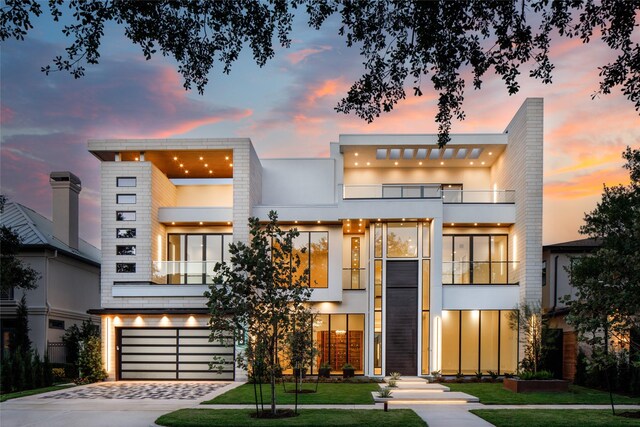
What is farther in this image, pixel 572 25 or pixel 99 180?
pixel 99 180

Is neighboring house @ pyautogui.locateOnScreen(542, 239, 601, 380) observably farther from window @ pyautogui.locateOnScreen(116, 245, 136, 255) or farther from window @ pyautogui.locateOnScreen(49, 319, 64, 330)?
window @ pyautogui.locateOnScreen(49, 319, 64, 330)

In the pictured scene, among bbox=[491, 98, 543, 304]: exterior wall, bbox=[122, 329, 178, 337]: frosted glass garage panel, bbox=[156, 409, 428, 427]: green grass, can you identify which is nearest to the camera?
bbox=[156, 409, 428, 427]: green grass

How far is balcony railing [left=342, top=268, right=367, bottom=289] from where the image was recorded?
2802 centimetres

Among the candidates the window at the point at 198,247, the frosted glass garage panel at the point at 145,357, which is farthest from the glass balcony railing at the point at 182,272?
the frosted glass garage panel at the point at 145,357

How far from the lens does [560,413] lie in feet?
51.5

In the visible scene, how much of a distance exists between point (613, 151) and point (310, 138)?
1584cm

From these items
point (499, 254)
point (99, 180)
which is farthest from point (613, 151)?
point (99, 180)

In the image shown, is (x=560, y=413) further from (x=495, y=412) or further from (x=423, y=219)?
(x=423, y=219)

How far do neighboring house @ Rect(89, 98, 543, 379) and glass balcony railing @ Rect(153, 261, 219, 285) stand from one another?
2.0 inches

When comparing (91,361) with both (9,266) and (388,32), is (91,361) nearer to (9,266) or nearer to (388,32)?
(9,266)

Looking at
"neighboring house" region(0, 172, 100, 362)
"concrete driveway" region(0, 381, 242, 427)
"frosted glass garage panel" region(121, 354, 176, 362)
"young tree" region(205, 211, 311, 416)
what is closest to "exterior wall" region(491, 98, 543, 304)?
"concrete driveway" region(0, 381, 242, 427)

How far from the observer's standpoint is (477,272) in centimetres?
2755

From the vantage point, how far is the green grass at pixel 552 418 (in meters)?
13.8

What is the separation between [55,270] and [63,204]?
445 cm
